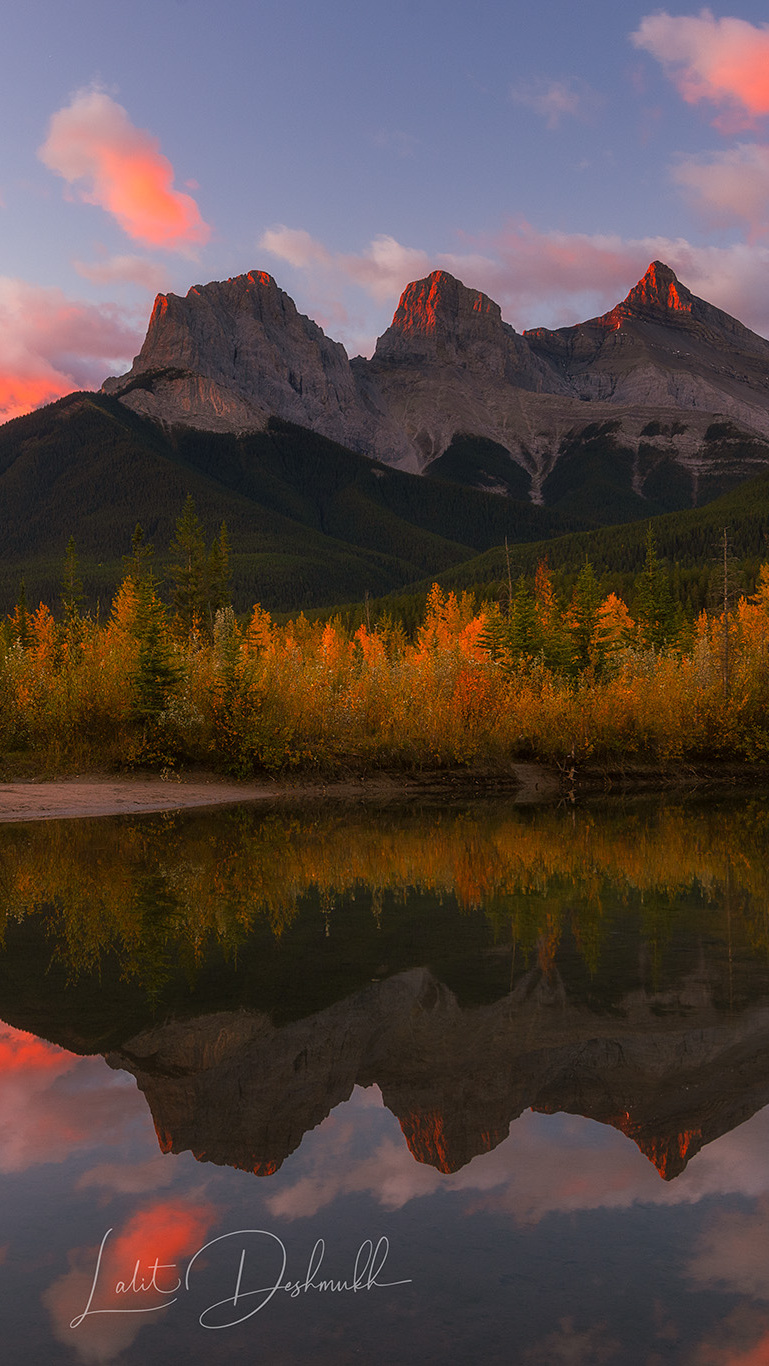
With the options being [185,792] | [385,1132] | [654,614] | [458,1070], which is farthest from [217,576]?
[385,1132]

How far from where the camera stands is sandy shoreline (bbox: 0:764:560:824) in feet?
109

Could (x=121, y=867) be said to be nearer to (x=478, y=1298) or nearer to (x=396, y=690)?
(x=478, y=1298)

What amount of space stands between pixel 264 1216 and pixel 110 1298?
1.24 metres

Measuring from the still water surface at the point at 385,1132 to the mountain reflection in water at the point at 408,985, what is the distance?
0.05 m

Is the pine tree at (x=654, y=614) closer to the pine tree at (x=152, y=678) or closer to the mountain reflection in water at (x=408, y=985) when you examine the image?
the pine tree at (x=152, y=678)

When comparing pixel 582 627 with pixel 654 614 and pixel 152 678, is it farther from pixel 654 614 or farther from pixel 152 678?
pixel 152 678

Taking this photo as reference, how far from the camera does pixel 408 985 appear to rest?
40.8 ft

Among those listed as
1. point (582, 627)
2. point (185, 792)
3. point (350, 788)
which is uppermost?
point (582, 627)
